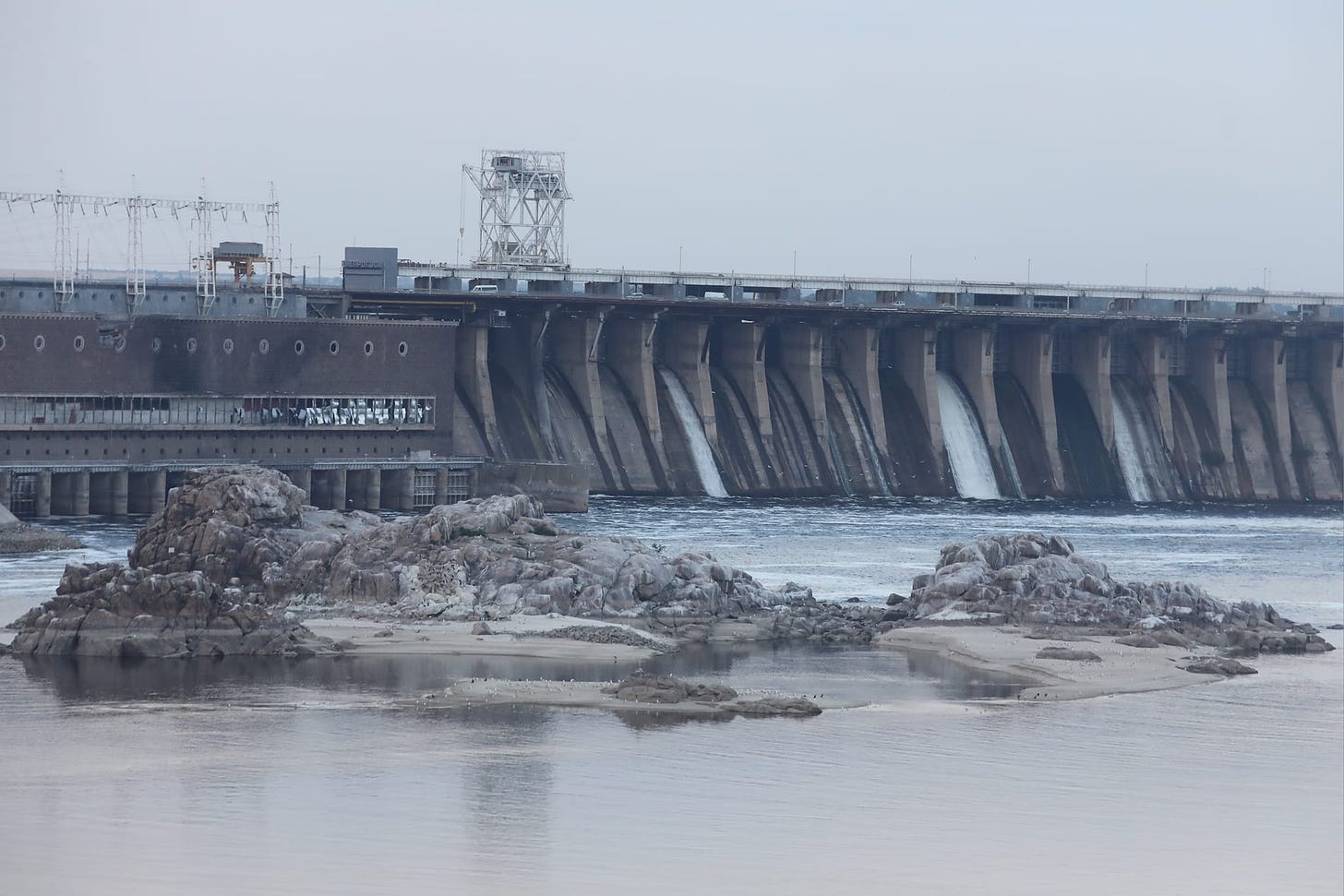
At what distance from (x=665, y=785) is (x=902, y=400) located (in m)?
67.5

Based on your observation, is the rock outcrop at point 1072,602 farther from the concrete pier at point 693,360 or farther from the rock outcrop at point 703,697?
the concrete pier at point 693,360

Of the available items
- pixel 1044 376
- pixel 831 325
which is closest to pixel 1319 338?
pixel 1044 376

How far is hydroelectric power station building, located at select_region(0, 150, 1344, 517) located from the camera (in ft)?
238

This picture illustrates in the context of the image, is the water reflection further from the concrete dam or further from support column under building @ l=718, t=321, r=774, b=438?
support column under building @ l=718, t=321, r=774, b=438

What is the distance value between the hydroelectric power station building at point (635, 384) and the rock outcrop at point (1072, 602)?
27218 mm

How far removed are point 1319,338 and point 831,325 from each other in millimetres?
28169

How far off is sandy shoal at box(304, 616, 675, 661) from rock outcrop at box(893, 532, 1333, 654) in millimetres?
8705

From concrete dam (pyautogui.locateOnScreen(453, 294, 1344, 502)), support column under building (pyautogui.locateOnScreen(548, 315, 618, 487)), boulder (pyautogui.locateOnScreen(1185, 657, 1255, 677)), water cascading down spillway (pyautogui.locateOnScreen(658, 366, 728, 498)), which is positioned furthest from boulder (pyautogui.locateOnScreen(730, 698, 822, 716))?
water cascading down spillway (pyautogui.locateOnScreen(658, 366, 728, 498))

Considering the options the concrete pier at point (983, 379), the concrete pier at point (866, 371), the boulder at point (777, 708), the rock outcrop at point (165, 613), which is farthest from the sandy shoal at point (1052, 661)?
the concrete pier at point (983, 379)

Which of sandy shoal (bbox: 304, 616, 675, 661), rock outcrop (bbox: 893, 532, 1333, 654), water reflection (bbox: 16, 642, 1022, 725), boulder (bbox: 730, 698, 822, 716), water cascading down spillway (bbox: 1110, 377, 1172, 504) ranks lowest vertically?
boulder (bbox: 730, 698, 822, 716)

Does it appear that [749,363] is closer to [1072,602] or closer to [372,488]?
[372,488]

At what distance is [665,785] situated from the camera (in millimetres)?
30531

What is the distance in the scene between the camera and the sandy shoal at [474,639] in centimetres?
4253

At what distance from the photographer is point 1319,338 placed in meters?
106
